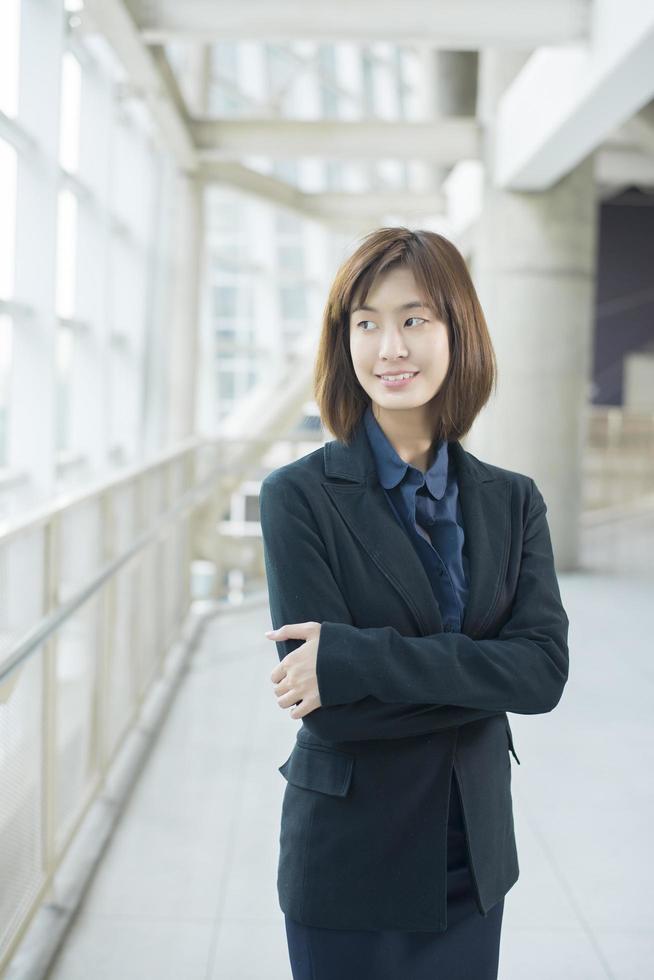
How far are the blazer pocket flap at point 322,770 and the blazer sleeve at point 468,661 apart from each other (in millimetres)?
144

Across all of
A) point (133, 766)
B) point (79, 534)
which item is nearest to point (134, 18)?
point (79, 534)

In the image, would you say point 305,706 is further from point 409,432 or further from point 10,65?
point 10,65

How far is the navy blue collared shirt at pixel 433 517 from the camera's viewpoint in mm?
1647

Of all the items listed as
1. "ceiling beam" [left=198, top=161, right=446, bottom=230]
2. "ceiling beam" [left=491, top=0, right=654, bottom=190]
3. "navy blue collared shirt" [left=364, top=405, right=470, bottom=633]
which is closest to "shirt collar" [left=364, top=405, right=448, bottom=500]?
"navy blue collared shirt" [left=364, top=405, right=470, bottom=633]

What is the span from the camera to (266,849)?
13.2 ft

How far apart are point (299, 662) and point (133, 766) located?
3.66 metres

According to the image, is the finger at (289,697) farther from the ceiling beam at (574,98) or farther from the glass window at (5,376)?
the ceiling beam at (574,98)

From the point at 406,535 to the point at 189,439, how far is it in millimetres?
7284

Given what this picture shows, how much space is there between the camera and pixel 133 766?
194 inches

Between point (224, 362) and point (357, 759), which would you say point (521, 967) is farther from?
point (224, 362)

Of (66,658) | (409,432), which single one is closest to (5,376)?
(66,658)

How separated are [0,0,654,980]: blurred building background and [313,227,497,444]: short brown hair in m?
0.17

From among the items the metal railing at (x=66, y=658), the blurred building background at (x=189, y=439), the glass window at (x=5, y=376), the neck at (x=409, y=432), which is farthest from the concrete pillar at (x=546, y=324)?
the neck at (x=409, y=432)

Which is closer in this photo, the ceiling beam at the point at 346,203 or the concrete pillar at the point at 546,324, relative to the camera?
the concrete pillar at the point at 546,324
